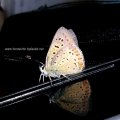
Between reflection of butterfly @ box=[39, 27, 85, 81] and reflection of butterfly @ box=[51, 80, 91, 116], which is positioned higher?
reflection of butterfly @ box=[39, 27, 85, 81]

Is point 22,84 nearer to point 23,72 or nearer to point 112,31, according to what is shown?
point 23,72

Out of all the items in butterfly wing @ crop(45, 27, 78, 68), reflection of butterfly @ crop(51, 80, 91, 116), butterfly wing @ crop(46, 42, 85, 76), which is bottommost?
reflection of butterfly @ crop(51, 80, 91, 116)

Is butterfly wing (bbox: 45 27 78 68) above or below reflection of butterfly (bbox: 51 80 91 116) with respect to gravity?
above

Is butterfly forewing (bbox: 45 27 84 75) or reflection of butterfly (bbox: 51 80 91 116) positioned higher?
butterfly forewing (bbox: 45 27 84 75)

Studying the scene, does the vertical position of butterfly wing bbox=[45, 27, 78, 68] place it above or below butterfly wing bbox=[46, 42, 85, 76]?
above

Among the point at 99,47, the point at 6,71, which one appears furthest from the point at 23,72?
the point at 99,47

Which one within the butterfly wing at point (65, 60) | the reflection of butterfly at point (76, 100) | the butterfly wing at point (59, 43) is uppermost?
the butterfly wing at point (59, 43)

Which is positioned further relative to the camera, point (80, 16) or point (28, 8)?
point (28, 8)

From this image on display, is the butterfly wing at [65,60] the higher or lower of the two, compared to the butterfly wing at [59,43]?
lower
